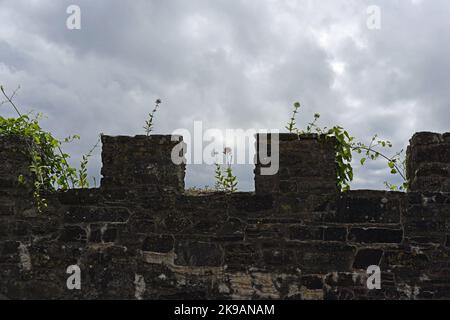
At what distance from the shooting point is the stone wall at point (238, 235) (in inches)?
184

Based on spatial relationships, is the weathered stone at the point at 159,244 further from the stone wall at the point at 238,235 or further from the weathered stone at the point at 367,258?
the weathered stone at the point at 367,258

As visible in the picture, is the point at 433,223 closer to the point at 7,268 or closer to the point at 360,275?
the point at 360,275

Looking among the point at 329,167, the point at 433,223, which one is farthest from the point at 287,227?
the point at 433,223

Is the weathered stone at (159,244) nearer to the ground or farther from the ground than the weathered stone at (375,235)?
nearer to the ground

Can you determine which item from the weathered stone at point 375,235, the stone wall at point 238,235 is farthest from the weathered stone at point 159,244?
the weathered stone at point 375,235

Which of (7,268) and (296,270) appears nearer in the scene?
(296,270)

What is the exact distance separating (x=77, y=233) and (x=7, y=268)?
0.76 m

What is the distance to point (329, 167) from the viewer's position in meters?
4.79

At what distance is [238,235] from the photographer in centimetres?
478

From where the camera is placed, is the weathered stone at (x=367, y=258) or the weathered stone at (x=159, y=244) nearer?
the weathered stone at (x=367, y=258)

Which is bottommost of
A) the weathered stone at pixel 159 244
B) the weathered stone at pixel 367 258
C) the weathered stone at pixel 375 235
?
the weathered stone at pixel 367 258

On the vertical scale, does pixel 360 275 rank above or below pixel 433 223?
below
